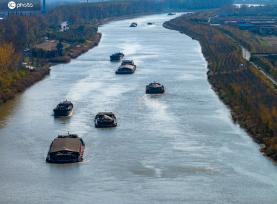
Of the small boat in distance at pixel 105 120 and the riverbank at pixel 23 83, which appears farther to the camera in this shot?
the riverbank at pixel 23 83

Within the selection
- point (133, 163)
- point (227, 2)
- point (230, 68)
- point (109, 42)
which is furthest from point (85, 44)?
point (227, 2)

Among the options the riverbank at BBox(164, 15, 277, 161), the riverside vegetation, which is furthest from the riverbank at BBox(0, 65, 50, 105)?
the riverbank at BBox(164, 15, 277, 161)

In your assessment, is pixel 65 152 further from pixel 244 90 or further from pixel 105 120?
pixel 244 90

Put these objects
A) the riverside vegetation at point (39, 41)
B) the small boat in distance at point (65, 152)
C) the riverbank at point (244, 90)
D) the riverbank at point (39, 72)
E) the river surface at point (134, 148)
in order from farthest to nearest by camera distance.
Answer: the riverside vegetation at point (39, 41) < the riverbank at point (39, 72) < the riverbank at point (244, 90) < the small boat in distance at point (65, 152) < the river surface at point (134, 148)

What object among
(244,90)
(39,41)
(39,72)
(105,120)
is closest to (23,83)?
(39,72)
